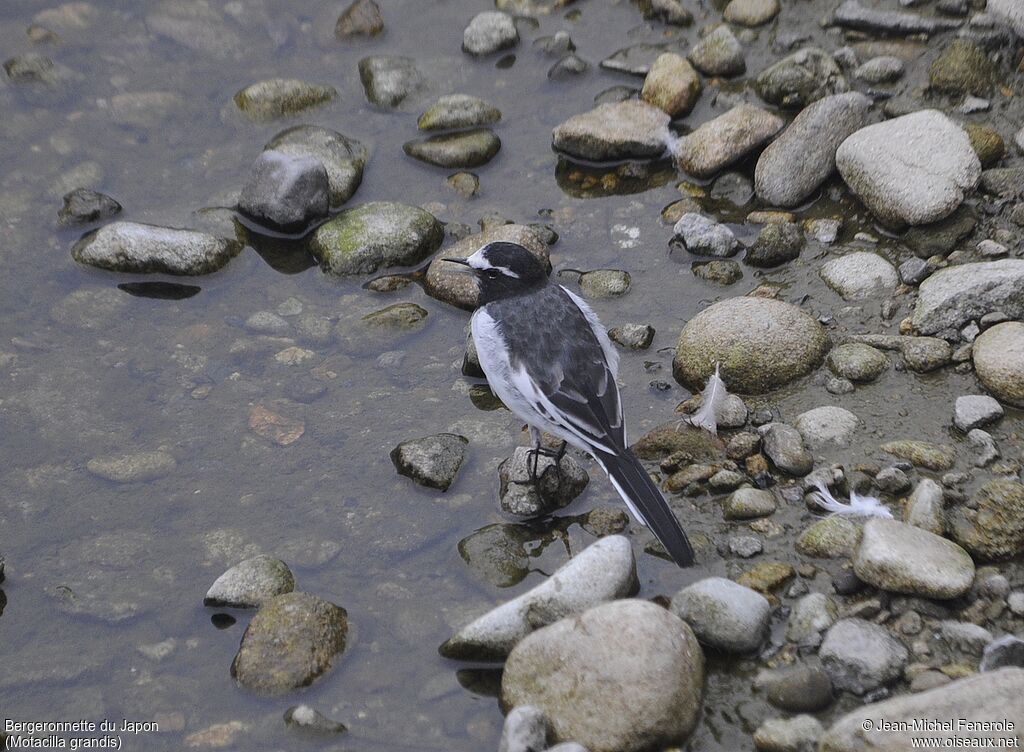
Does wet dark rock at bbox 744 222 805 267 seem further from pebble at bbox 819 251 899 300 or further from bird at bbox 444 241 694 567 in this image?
bird at bbox 444 241 694 567

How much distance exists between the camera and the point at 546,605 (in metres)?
5.25

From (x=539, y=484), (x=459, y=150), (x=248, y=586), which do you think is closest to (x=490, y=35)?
(x=459, y=150)

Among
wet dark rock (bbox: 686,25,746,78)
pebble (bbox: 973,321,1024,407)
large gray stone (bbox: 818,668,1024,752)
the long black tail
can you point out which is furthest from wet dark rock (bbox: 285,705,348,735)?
wet dark rock (bbox: 686,25,746,78)

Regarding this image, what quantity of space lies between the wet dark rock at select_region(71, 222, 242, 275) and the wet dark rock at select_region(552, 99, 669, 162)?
9.50 ft

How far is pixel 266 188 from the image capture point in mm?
8133

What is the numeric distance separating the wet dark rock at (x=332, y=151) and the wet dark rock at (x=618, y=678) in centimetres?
462

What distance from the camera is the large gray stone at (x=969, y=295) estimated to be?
646cm

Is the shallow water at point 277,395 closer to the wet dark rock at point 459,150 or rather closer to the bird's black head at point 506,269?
the wet dark rock at point 459,150

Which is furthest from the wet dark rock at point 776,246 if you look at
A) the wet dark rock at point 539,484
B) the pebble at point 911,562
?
the pebble at point 911,562

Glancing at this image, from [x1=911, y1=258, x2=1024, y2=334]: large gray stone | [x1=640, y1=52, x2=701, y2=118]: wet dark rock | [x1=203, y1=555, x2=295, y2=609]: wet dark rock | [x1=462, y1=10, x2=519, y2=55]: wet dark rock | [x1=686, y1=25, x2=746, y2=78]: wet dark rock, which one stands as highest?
[x1=462, y1=10, x2=519, y2=55]: wet dark rock

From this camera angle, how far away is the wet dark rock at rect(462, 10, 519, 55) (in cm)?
960

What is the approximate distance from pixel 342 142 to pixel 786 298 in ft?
12.5

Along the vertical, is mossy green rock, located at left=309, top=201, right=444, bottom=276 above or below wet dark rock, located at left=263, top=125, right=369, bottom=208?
below

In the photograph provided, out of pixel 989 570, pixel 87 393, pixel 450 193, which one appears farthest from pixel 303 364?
pixel 989 570
